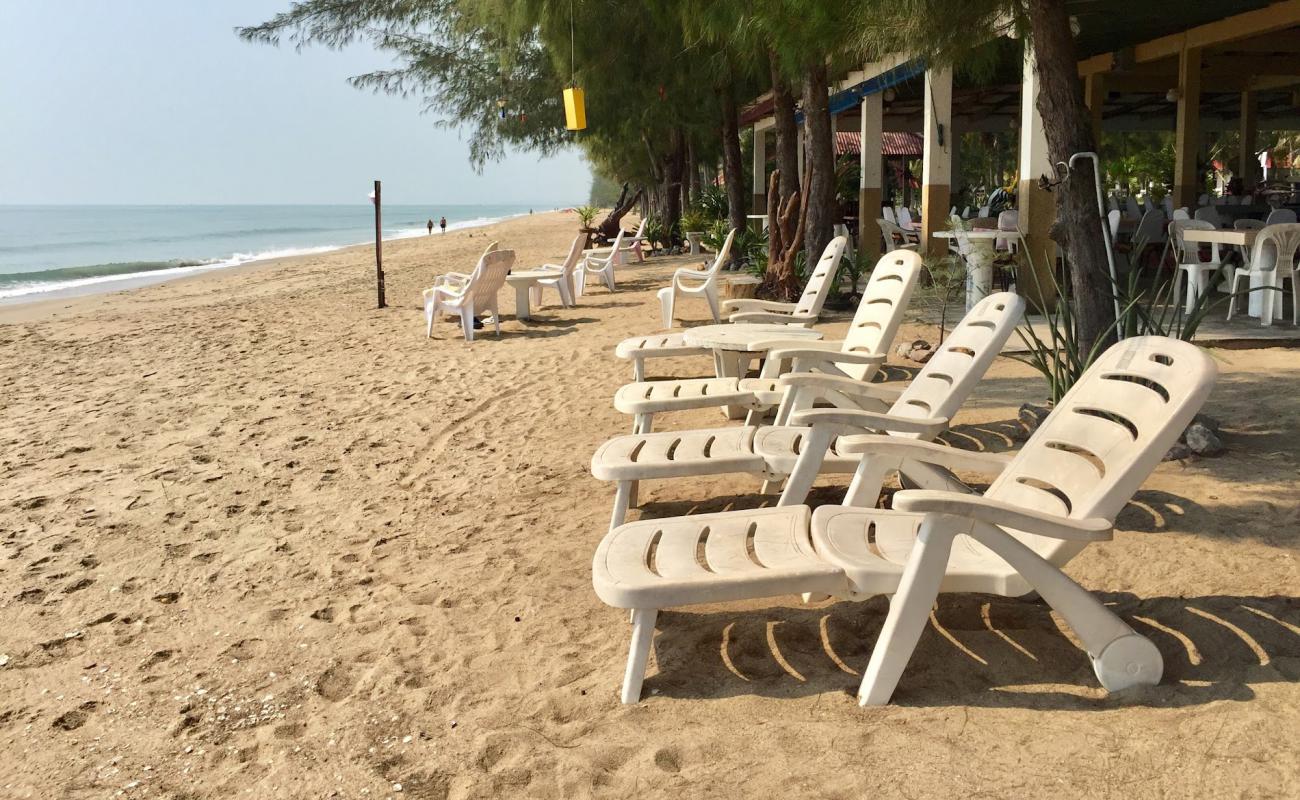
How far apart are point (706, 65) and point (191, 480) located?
31.7 feet

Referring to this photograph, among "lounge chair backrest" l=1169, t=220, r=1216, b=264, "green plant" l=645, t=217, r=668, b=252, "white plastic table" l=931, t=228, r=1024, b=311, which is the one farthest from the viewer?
"green plant" l=645, t=217, r=668, b=252

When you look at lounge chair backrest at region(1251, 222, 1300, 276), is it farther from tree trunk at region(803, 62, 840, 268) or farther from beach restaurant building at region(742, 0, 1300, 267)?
tree trunk at region(803, 62, 840, 268)

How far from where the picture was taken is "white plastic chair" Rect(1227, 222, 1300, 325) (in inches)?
273

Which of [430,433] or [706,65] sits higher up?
[706,65]

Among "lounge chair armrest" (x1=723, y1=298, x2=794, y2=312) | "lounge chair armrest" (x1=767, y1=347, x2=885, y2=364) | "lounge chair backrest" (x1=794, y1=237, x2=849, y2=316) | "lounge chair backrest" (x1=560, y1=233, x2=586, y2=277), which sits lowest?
"lounge chair armrest" (x1=767, y1=347, x2=885, y2=364)

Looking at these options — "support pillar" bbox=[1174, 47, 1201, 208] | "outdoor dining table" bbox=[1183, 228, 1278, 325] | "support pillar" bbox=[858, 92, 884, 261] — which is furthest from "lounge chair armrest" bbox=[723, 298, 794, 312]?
"support pillar" bbox=[1174, 47, 1201, 208]

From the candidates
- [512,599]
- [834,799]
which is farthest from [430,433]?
[834,799]

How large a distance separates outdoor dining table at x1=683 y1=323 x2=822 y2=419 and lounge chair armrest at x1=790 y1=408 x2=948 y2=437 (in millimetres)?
1751

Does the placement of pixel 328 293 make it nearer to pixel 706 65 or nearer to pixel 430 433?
pixel 706 65

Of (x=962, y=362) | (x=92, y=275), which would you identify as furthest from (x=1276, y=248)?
(x=92, y=275)

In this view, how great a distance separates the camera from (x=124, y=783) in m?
2.32

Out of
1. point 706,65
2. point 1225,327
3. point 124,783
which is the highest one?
point 706,65

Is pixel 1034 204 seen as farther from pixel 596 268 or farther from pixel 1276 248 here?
pixel 596 268

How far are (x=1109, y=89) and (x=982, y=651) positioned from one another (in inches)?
521
